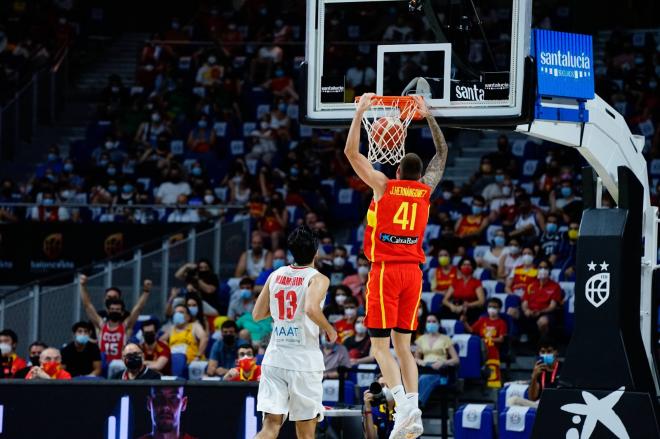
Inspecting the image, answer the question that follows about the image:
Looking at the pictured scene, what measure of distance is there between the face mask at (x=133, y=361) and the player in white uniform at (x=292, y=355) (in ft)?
14.3

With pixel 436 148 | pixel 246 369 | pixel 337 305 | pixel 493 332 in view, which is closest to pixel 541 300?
pixel 493 332

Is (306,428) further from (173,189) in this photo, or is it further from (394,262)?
(173,189)

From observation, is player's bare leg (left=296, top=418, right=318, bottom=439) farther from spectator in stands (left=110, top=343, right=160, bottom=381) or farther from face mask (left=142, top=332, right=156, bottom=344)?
face mask (left=142, top=332, right=156, bottom=344)

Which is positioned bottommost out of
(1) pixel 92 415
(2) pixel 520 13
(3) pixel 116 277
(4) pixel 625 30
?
(1) pixel 92 415

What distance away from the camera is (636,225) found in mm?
11945

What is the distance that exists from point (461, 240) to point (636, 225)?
7.56 metres

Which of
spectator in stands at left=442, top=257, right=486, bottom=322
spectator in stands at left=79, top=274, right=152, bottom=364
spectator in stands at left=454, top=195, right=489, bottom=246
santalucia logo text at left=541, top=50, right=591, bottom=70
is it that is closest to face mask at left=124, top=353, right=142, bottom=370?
spectator in stands at left=79, top=274, right=152, bottom=364

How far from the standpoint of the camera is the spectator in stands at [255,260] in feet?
66.1

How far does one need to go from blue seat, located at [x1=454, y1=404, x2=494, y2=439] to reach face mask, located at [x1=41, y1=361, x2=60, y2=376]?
190 inches

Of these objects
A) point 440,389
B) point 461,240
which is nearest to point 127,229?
point 461,240

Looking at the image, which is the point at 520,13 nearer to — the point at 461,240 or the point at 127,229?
the point at 461,240

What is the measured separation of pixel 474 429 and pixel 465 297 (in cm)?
392

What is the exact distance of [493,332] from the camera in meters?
16.9

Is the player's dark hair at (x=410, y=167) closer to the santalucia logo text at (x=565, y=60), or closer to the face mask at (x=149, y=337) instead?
the santalucia logo text at (x=565, y=60)
